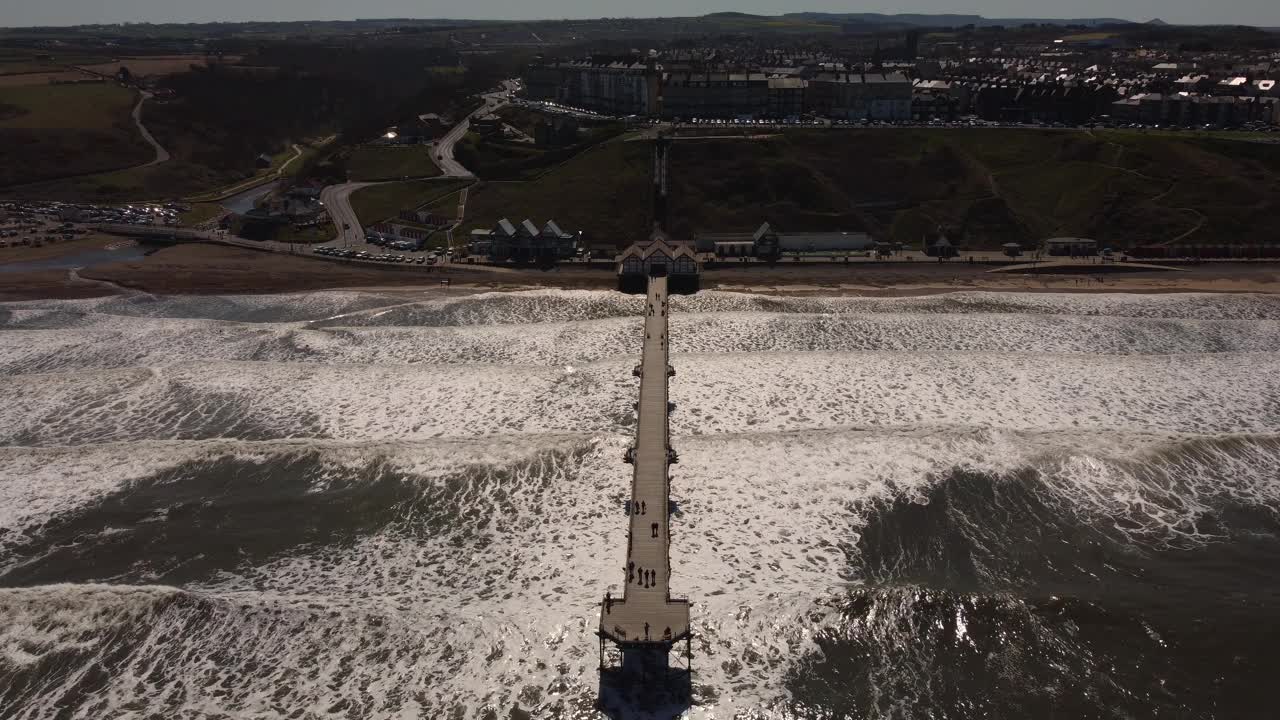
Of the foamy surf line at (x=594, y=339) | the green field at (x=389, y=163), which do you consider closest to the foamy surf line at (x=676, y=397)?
the foamy surf line at (x=594, y=339)

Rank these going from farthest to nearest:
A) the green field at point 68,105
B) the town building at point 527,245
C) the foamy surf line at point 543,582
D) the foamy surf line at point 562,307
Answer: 1. the green field at point 68,105
2. the town building at point 527,245
3. the foamy surf line at point 562,307
4. the foamy surf line at point 543,582

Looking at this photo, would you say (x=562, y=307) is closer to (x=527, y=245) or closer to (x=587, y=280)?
(x=587, y=280)

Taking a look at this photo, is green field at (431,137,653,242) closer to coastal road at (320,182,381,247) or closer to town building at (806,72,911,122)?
coastal road at (320,182,381,247)


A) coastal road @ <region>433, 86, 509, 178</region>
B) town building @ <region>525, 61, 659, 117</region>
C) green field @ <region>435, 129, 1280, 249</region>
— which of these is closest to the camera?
green field @ <region>435, 129, 1280, 249</region>

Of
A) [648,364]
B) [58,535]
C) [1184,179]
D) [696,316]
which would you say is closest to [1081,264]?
[1184,179]

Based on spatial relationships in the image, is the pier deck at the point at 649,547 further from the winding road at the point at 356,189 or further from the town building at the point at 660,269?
the winding road at the point at 356,189

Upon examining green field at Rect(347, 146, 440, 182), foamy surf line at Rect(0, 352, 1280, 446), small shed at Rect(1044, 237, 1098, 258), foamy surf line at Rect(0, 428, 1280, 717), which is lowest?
foamy surf line at Rect(0, 428, 1280, 717)

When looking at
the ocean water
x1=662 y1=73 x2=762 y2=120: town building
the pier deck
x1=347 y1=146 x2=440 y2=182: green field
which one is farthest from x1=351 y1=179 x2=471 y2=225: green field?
the pier deck

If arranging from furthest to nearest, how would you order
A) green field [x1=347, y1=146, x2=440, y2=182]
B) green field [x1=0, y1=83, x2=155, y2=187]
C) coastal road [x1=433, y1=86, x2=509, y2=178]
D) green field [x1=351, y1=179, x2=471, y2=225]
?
1. green field [x1=0, y1=83, x2=155, y2=187]
2. green field [x1=347, y1=146, x2=440, y2=182]
3. coastal road [x1=433, y1=86, x2=509, y2=178]
4. green field [x1=351, y1=179, x2=471, y2=225]
